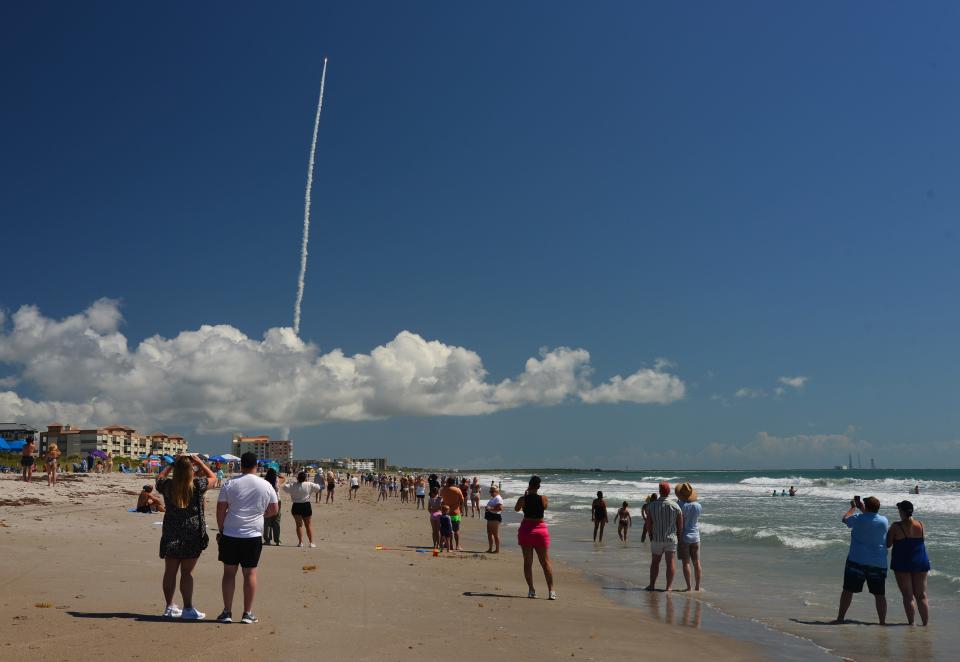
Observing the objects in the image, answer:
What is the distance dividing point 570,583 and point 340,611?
19.0 feet

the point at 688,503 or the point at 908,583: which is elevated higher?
the point at 688,503

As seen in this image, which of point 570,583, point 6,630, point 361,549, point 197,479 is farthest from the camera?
point 361,549

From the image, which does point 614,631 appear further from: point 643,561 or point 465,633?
point 643,561

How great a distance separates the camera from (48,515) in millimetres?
17625

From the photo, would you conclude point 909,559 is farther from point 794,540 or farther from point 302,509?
point 794,540

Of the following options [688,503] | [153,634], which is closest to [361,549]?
[688,503]

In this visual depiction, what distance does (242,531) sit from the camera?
679 cm

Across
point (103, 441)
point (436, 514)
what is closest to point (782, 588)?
point (436, 514)

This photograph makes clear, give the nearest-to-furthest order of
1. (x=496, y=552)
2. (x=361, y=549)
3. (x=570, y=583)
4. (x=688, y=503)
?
(x=688, y=503) < (x=570, y=583) < (x=361, y=549) < (x=496, y=552)

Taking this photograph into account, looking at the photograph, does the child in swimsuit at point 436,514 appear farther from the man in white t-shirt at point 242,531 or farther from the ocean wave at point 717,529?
the ocean wave at point 717,529

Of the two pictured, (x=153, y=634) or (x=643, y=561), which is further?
(x=643, y=561)

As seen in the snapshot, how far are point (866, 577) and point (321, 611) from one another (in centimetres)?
677

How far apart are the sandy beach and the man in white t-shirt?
0.30 metres

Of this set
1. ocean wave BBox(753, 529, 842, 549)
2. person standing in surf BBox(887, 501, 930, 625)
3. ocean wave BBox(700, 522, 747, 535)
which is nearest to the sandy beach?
person standing in surf BBox(887, 501, 930, 625)
